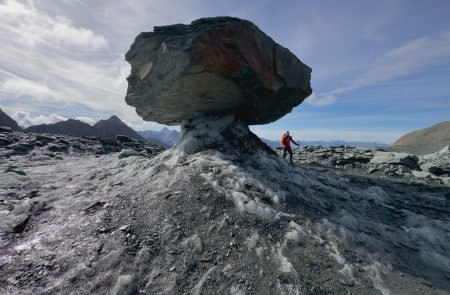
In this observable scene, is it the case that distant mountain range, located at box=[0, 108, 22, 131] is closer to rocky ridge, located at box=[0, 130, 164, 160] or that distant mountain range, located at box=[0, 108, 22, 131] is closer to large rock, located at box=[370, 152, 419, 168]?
rocky ridge, located at box=[0, 130, 164, 160]

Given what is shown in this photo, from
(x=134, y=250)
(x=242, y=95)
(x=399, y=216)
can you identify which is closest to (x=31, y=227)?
(x=134, y=250)

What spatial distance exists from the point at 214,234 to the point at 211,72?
523 centimetres

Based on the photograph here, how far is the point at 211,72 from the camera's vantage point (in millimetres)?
10242

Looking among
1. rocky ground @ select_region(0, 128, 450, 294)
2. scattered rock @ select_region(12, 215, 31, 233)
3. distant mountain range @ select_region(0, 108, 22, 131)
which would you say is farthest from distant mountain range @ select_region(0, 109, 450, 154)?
scattered rock @ select_region(12, 215, 31, 233)

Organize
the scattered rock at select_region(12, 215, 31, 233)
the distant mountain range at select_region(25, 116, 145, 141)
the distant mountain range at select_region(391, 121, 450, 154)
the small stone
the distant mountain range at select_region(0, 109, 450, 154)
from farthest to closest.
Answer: the distant mountain range at select_region(25, 116, 145, 141) < the distant mountain range at select_region(391, 121, 450, 154) < the distant mountain range at select_region(0, 109, 450, 154) < the scattered rock at select_region(12, 215, 31, 233) < the small stone

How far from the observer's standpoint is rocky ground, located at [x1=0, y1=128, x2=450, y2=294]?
6.68 meters

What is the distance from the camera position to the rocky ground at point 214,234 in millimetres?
6684

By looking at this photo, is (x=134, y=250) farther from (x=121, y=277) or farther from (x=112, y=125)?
(x=112, y=125)

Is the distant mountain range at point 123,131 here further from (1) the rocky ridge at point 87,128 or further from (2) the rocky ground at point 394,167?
(2) the rocky ground at point 394,167

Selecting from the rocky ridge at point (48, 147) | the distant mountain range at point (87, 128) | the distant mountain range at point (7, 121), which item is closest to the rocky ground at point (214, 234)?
the rocky ridge at point (48, 147)

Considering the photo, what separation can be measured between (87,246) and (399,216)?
32.8 ft

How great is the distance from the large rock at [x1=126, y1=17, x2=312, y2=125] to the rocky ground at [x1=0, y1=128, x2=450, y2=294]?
1.99m

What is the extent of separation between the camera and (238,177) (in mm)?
9938

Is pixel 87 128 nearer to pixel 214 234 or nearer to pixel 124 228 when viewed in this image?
pixel 124 228
